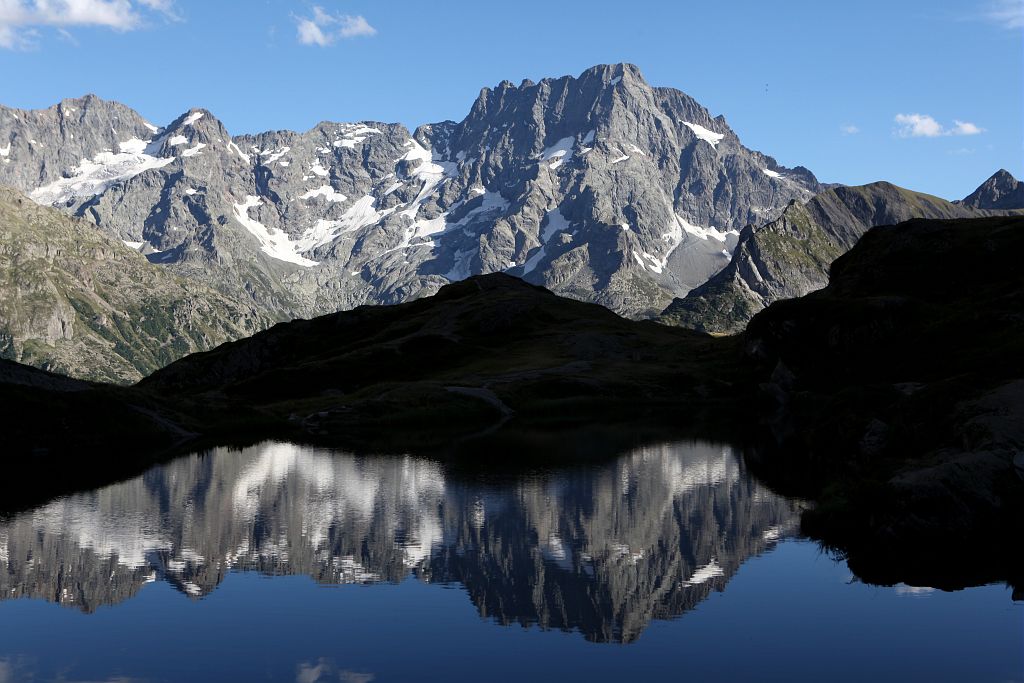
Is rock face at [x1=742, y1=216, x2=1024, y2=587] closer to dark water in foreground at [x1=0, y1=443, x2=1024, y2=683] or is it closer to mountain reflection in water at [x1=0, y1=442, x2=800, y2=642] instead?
dark water in foreground at [x1=0, y1=443, x2=1024, y2=683]

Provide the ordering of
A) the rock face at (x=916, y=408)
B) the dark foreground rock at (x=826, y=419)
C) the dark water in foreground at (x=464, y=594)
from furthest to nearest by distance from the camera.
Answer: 1. the dark foreground rock at (x=826, y=419)
2. the rock face at (x=916, y=408)
3. the dark water in foreground at (x=464, y=594)

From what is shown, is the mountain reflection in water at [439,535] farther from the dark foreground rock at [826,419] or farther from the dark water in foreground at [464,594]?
the dark foreground rock at [826,419]

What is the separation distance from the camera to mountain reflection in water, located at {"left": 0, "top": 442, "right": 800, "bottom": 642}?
61.4 metres

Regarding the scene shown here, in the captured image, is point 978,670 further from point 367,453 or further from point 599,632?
point 367,453

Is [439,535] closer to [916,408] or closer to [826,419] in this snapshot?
[916,408]

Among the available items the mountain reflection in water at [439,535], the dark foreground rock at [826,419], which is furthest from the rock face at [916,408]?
the mountain reflection in water at [439,535]

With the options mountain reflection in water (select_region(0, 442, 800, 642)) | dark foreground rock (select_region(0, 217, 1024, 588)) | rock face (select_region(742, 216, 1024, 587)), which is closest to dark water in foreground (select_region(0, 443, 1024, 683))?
mountain reflection in water (select_region(0, 442, 800, 642))

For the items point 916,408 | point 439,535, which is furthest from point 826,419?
point 439,535

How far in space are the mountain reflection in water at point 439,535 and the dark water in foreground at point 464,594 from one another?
0.28m

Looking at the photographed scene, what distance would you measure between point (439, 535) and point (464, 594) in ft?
57.9

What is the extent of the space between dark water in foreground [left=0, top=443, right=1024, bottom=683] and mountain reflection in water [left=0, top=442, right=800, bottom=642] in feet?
0.93

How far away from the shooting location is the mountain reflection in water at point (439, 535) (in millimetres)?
61406

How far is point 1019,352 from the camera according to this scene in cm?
10550

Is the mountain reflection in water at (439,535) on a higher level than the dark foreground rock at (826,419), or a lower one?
lower
